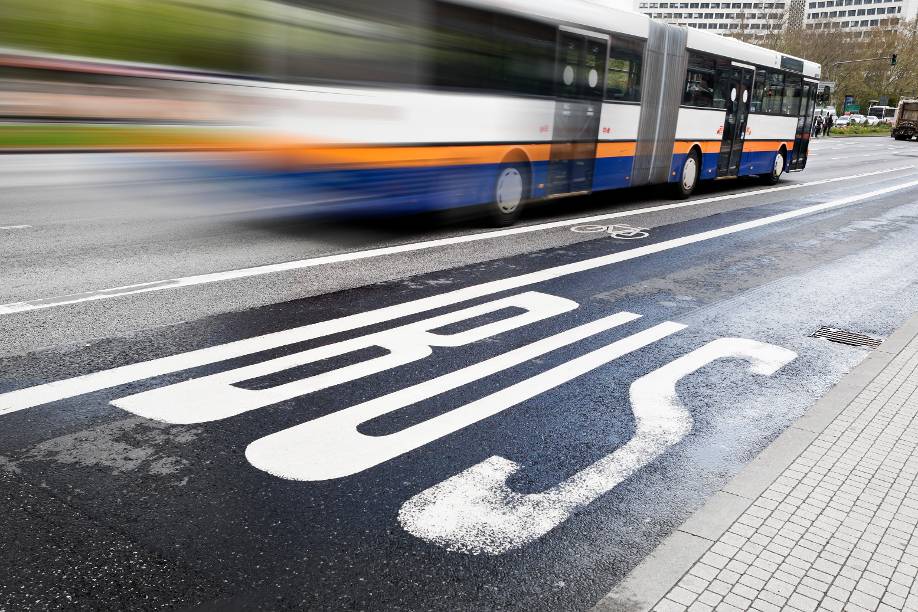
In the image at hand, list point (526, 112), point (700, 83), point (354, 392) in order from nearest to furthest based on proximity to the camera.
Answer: point (354, 392)
point (526, 112)
point (700, 83)

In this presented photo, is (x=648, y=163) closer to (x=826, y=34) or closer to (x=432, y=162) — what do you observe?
(x=432, y=162)

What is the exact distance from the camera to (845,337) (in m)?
7.78

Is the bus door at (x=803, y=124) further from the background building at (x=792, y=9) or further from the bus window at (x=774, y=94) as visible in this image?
the background building at (x=792, y=9)

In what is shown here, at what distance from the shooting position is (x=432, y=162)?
10.9 meters

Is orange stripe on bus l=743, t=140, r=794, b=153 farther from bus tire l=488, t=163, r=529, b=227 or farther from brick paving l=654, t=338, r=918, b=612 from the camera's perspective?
brick paving l=654, t=338, r=918, b=612

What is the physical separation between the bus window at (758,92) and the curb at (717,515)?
49.9ft

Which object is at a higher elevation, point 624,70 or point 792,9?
point 792,9

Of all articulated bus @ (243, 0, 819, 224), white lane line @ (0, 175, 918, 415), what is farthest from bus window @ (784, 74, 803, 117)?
white lane line @ (0, 175, 918, 415)

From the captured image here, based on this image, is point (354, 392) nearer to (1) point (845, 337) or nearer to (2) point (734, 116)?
(1) point (845, 337)

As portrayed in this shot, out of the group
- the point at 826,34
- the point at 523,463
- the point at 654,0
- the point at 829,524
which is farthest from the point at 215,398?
the point at 654,0

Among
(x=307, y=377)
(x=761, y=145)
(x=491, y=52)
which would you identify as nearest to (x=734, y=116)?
(x=761, y=145)

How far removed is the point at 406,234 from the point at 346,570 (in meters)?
8.43

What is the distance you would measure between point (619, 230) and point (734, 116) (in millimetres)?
7707

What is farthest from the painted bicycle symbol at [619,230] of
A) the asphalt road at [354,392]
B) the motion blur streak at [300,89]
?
the motion blur streak at [300,89]
